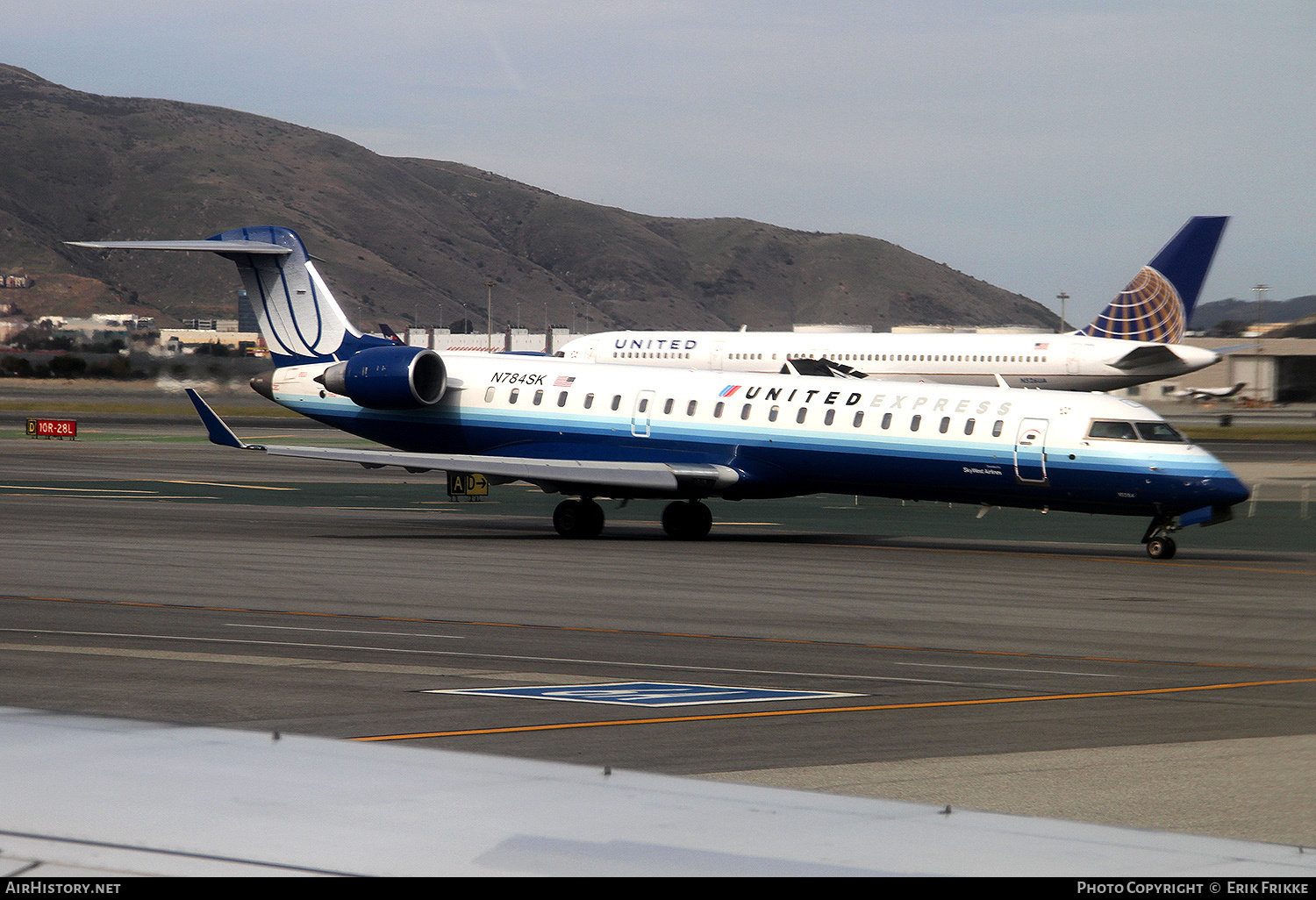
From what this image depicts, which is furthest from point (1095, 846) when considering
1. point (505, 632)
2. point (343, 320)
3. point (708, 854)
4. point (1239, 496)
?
point (343, 320)

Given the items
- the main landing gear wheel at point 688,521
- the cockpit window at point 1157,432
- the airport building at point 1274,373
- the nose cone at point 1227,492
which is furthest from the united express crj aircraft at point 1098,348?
the airport building at point 1274,373

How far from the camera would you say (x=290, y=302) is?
35.7m

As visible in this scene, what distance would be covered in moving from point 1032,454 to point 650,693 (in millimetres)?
14989

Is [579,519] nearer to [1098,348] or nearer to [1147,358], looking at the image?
[1098,348]

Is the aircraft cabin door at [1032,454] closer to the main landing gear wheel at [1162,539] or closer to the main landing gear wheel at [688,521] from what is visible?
the main landing gear wheel at [1162,539]

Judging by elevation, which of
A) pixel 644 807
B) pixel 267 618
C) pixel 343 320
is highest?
pixel 343 320

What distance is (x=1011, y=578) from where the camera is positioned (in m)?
22.9

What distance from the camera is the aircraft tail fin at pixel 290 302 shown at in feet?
116

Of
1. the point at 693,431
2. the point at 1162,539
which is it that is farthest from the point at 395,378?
the point at 1162,539

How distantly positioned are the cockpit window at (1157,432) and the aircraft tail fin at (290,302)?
18.1 m

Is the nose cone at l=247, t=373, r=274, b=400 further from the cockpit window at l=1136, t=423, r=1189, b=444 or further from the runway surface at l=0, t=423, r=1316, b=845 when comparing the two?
the cockpit window at l=1136, t=423, r=1189, b=444

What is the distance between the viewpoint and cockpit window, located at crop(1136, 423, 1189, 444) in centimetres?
2572

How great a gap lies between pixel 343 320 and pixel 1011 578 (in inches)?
744
